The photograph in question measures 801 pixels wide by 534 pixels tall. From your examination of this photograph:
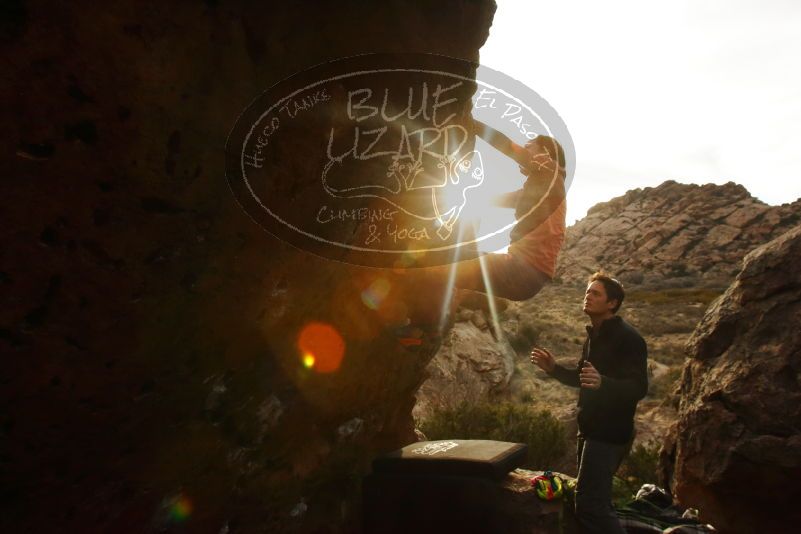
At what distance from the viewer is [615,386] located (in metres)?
4.16

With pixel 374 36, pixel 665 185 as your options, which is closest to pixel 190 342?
pixel 374 36

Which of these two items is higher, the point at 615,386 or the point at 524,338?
the point at 615,386

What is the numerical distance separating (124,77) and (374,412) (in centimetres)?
399

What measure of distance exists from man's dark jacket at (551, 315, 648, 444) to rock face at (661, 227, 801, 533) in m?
2.65

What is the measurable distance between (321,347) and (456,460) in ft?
5.24

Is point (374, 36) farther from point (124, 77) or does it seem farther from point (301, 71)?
point (124, 77)

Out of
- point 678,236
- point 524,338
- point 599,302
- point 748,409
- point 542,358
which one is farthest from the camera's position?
point 678,236

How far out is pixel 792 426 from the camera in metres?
5.62

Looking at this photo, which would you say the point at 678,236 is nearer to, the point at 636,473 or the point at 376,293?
the point at 636,473

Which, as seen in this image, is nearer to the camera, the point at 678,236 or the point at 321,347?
the point at 321,347

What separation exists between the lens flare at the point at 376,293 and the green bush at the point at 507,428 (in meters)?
5.80

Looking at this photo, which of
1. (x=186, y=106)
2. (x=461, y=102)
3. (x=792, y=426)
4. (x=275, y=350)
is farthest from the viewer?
(x=792, y=426)

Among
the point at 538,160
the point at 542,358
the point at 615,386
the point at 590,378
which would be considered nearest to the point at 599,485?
the point at 615,386

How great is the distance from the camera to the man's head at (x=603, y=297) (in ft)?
15.4
